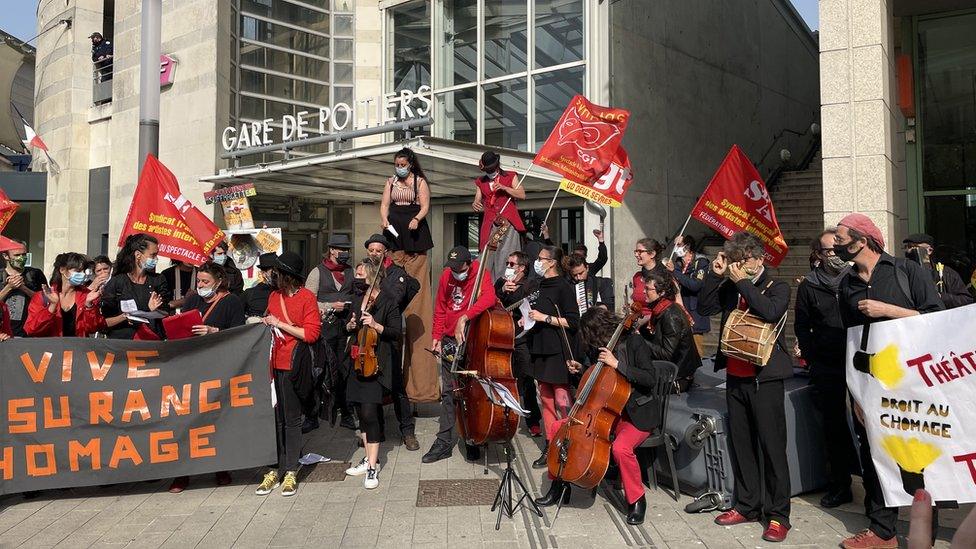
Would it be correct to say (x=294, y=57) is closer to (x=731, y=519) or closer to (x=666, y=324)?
(x=666, y=324)

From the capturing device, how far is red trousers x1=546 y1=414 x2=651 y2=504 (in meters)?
5.21

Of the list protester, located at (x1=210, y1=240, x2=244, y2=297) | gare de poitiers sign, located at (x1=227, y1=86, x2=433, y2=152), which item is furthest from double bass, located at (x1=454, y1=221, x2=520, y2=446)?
gare de poitiers sign, located at (x1=227, y1=86, x2=433, y2=152)

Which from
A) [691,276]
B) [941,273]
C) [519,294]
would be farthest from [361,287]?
[941,273]

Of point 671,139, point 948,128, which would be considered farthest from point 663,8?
point 948,128

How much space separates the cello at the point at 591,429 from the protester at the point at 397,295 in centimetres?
213

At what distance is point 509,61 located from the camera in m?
14.0

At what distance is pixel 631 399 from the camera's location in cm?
532

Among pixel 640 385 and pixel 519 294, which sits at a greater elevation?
pixel 519 294

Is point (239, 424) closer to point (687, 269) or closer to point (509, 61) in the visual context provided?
point (687, 269)

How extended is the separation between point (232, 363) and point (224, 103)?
35.7ft

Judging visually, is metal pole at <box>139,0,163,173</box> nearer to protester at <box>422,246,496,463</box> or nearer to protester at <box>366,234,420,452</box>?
protester at <box>366,234,420,452</box>

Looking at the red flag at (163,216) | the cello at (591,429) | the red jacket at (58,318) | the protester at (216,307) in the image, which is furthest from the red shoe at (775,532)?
the red flag at (163,216)

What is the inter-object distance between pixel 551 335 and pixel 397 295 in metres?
1.47

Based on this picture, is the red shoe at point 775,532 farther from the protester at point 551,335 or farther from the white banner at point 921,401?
the protester at point 551,335
